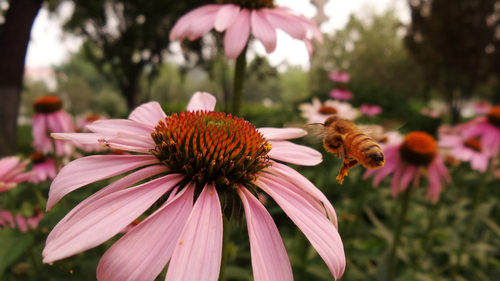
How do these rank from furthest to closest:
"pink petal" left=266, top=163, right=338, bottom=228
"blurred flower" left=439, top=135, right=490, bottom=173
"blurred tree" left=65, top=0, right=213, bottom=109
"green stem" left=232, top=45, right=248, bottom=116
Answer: "blurred tree" left=65, top=0, right=213, bottom=109 → "blurred flower" left=439, top=135, right=490, bottom=173 → "green stem" left=232, top=45, right=248, bottom=116 → "pink petal" left=266, top=163, right=338, bottom=228

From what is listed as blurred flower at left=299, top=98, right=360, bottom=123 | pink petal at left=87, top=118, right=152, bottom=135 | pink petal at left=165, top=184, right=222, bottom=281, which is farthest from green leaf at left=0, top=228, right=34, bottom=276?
blurred flower at left=299, top=98, right=360, bottom=123

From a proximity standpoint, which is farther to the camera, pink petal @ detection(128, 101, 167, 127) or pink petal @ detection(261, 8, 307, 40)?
pink petal @ detection(261, 8, 307, 40)

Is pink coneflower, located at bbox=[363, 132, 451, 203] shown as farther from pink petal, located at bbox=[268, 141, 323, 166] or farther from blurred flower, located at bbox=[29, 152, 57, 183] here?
blurred flower, located at bbox=[29, 152, 57, 183]

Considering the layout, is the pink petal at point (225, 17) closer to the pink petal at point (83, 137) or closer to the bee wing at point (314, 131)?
the bee wing at point (314, 131)

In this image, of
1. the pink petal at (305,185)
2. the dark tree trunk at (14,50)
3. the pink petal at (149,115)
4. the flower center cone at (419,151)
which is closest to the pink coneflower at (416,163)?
the flower center cone at (419,151)

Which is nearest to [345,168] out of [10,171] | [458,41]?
[10,171]

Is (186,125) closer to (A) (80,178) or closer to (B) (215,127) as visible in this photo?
(B) (215,127)

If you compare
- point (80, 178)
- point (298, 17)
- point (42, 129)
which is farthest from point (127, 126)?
point (42, 129)
